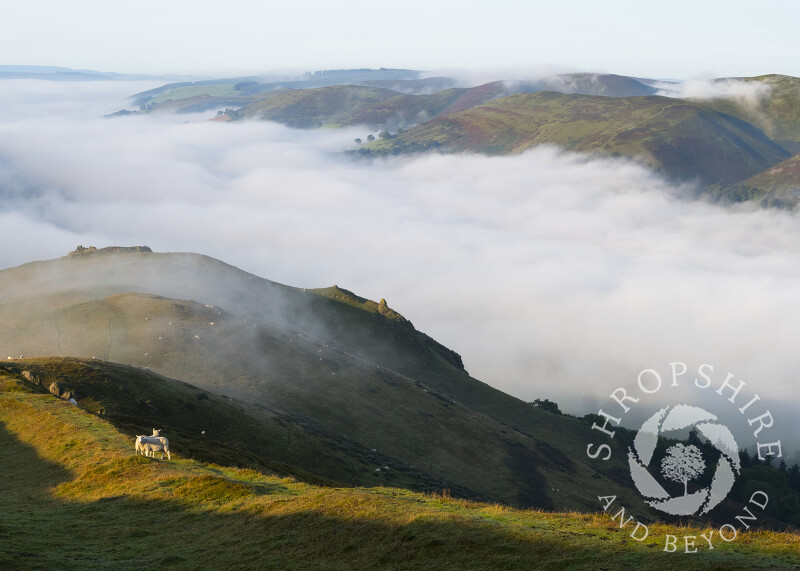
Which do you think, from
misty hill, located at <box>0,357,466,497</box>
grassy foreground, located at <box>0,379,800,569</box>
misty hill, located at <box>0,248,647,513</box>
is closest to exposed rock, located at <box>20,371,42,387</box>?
misty hill, located at <box>0,357,466,497</box>

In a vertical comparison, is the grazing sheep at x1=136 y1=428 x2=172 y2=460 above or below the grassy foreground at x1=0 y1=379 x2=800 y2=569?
below

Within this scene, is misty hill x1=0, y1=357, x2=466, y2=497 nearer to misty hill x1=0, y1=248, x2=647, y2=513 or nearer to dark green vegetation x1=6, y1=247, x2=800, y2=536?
dark green vegetation x1=6, y1=247, x2=800, y2=536

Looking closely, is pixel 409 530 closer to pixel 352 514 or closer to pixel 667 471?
pixel 352 514

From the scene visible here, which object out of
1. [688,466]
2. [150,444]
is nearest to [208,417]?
[150,444]

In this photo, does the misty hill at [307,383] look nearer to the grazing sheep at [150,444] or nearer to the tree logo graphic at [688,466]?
the grazing sheep at [150,444]

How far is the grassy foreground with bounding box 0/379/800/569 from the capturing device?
27109 millimetres

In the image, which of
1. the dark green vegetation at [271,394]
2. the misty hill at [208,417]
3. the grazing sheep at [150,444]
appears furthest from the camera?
the dark green vegetation at [271,394]

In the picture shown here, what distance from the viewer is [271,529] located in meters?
32.2

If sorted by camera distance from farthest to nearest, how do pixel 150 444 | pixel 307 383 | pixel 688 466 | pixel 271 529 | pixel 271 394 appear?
pixel 307 383, pixel 271 394, pixel 150 444, pixel 688 466, pixel 271 529

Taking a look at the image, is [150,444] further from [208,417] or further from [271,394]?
[271,394]

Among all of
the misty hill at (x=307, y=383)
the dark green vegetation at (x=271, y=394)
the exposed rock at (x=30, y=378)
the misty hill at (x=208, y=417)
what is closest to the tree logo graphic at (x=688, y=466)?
the misty hill at (x=208, y=417)

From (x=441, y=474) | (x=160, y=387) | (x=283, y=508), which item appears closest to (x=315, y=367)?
(x=441, y=474)

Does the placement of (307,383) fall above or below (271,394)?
below

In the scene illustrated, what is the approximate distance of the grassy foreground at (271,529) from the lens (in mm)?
27109
